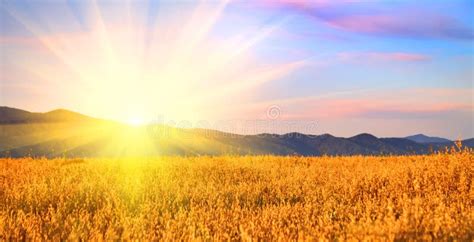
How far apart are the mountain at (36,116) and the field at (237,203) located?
11549 centimetres

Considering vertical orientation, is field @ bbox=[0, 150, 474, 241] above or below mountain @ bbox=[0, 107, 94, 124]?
Answer: below

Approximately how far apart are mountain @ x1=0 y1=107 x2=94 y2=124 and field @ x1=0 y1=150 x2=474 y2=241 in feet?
379

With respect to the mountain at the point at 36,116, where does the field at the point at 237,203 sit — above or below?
below

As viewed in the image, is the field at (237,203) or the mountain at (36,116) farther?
the mountain at (36,116)

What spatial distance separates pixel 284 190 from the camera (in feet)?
27.1

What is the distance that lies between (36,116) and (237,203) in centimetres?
13552

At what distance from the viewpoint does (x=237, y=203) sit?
21.4 ft

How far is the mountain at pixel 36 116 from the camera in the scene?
120 meters

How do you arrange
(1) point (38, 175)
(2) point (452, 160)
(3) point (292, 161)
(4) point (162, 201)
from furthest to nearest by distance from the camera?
(3) point (292, 161) → (1) point (38, 175) → (2) point (452, 160) → (4) point (162, 201)

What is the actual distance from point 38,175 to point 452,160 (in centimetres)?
899

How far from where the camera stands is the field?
494 centimetres

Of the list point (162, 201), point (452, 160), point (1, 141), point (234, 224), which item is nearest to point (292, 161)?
point (452, 160)

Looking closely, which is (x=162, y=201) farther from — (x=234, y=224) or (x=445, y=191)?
(x=445, y=191)

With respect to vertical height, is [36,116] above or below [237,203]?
above
